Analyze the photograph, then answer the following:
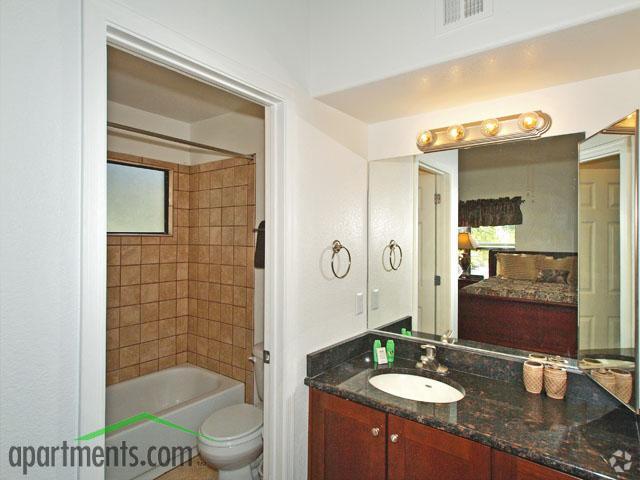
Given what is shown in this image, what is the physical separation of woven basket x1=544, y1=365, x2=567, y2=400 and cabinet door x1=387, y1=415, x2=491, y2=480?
48cm

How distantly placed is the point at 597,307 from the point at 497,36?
43.2 inches

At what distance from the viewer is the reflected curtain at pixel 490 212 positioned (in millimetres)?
1763

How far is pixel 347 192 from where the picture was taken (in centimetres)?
202

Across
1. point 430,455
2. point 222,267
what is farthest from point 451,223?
point 222,267

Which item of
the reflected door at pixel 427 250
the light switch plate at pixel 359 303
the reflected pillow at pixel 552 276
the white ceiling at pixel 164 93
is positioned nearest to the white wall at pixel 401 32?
the reflected door at pixel 427 250

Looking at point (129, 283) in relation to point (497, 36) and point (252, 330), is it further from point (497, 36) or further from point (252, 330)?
point (497, 36)

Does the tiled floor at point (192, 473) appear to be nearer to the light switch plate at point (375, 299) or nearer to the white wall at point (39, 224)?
the light switch plate at point (375, 299)

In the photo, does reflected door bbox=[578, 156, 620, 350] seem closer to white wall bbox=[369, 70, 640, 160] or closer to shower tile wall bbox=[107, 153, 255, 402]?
white wall bbox=[369, 70, 640, 160]

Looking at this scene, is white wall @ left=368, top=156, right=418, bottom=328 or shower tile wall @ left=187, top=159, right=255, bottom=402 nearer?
white wall @ left=368, top=156, right=418, bottom=328

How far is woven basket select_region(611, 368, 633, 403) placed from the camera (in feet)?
3.83

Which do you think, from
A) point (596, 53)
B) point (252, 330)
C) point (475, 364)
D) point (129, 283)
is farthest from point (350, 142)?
point (129, 283)

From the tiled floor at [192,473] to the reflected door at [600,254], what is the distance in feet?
7.71

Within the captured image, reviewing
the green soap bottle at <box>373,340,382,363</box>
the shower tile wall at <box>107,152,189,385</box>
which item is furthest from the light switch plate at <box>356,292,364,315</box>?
the shower tile wall at <box>107,152,189,385</box>

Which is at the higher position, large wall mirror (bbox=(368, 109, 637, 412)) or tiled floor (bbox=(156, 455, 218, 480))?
large wall mirror (bbox=(368, 109, 637, 412))
